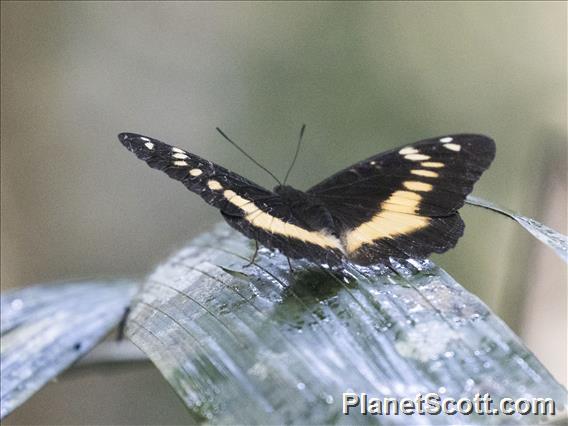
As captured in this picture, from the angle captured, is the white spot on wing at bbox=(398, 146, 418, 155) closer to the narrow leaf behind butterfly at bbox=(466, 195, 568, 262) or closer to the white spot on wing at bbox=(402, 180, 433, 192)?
the white spot on wing at bbox=(402, 180, 433, 192)

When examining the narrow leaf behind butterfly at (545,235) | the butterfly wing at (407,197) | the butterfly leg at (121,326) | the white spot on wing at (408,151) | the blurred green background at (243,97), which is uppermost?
the blurred green background at (243,97)

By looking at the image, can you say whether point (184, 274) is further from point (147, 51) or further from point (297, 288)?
point (147, 51)

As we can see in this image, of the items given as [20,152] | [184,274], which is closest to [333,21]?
[20,152]

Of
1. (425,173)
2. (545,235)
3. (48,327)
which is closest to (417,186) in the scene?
(425,173)

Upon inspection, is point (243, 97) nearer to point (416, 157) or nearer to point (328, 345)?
point (416, 157)

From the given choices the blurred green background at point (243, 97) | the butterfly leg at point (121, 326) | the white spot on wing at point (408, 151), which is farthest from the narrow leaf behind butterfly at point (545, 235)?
the blurred green background at point (243, 97)

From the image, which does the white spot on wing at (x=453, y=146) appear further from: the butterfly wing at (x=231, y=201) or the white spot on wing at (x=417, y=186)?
the butterfly wing at (x=231, y=201)
